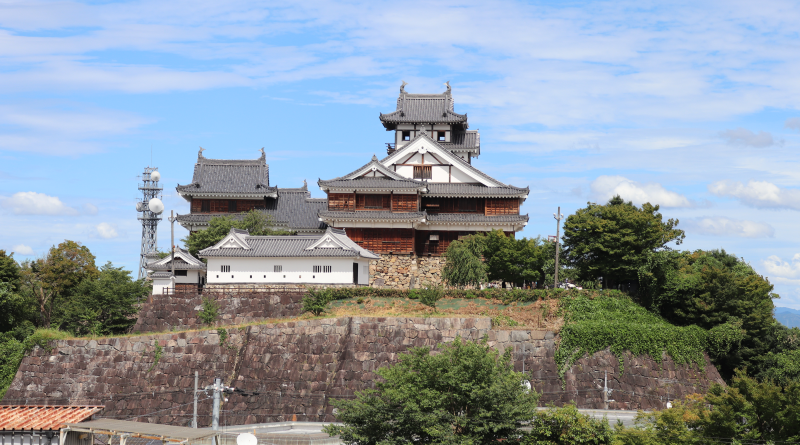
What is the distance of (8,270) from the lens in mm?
43656

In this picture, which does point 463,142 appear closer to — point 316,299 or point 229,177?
point 229,177

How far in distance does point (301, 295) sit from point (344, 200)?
12020 mm

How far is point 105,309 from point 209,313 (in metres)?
6.08

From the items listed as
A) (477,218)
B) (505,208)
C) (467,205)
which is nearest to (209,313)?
(477,218)

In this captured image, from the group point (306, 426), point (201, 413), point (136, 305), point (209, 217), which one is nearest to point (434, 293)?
point (306, 426)

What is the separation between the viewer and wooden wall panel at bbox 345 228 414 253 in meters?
51.7

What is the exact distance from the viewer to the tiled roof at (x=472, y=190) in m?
53.3

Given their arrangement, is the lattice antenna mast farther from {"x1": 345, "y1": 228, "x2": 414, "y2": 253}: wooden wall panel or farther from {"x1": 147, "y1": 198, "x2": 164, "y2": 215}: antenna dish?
{"x1": 345, "y1": 228, "x2": 414, "y2": 253}: wooden wall panel

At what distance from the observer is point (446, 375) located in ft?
86.0

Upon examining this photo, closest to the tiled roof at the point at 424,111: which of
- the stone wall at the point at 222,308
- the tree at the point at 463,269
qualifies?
the tree at the point at 463,269

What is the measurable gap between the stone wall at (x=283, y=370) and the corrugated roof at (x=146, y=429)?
837 cm

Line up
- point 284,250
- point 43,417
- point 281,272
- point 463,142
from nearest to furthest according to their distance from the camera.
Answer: point 43,417 → point 281,272 → point 284,250 → point 463,142

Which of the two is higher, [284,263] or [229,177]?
[229,177]

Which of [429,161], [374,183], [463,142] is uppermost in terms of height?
[463,142]
